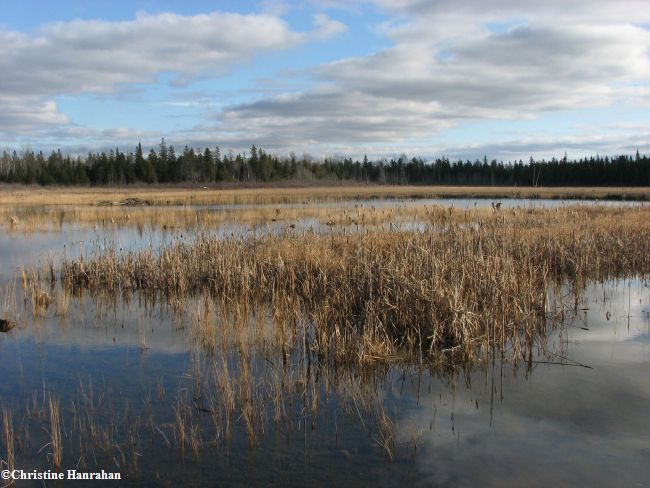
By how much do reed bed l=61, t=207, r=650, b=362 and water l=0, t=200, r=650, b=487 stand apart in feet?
1.62

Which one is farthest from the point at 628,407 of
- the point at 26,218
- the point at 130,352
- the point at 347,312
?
the point at 26,218

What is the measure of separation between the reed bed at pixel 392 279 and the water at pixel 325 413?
19.4 inches

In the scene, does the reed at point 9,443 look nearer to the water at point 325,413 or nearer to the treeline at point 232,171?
the water at point 325,413

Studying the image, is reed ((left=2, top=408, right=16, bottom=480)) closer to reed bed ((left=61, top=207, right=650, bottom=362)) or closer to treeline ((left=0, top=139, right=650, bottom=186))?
reed bed ((left=61, top=207, right=650, bottom=362))

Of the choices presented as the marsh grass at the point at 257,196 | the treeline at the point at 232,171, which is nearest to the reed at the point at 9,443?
the marsh grass at the point at 257,196

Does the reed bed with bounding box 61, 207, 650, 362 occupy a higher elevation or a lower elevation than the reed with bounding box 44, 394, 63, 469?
higher

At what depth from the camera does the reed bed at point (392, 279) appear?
623cm

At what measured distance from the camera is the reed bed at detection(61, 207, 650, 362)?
20.4 feet

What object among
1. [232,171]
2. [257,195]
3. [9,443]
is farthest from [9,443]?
[232,171]

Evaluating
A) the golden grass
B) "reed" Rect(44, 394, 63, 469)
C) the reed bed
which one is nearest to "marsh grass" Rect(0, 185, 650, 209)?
the golden grass

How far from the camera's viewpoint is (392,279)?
24.1 ft

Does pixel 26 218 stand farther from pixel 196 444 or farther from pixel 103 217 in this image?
pixel 196 444

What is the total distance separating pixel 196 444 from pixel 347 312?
361cm

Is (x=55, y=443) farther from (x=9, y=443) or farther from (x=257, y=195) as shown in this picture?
(x=257, y=195)
